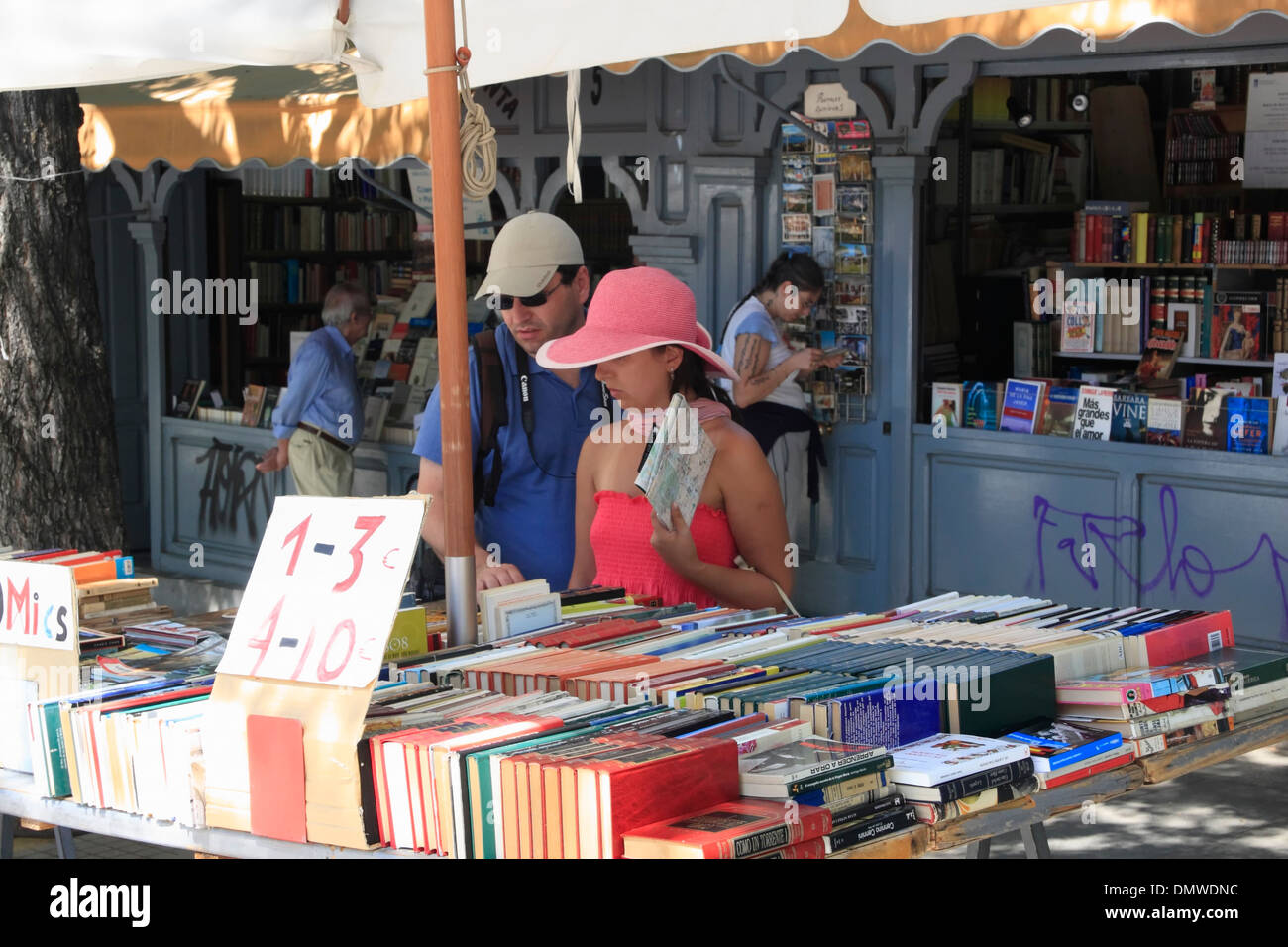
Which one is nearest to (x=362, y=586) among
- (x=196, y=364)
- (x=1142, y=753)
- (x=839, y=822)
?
(x=839, y=822)

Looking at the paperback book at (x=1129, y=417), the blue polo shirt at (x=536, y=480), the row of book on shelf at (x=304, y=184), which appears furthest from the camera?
the row of book on shelf at (x=304, y=184)

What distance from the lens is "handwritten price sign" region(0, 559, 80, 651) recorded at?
3.36 m

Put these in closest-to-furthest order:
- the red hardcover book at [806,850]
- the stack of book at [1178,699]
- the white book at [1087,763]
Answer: the red hardcover book at [806,850] < the white book at [1087,763] < the stack of book at [1178,699]

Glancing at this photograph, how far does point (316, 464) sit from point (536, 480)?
4.96m

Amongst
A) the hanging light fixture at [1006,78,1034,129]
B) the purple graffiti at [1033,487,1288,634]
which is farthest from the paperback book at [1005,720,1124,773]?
the hanging light fixture at [1006,78,1034,129]

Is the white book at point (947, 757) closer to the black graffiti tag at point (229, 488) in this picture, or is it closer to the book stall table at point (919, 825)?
the book stall table at point (919, 825)

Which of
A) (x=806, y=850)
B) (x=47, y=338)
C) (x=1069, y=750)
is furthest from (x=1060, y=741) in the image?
(x=47, y=338)

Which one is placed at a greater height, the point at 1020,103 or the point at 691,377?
the point at 1020,103

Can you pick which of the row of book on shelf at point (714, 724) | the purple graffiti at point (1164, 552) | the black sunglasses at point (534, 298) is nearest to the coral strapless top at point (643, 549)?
the row of book on shelf at point (714, 724)

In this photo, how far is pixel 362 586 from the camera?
2865 millimetres

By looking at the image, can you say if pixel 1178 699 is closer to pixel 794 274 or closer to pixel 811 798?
pixel 811 798

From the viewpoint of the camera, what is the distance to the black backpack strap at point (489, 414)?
4918 mm

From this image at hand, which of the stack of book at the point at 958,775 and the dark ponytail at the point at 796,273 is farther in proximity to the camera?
the dark ponytail at the point at 796,273

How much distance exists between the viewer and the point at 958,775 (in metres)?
2.78
